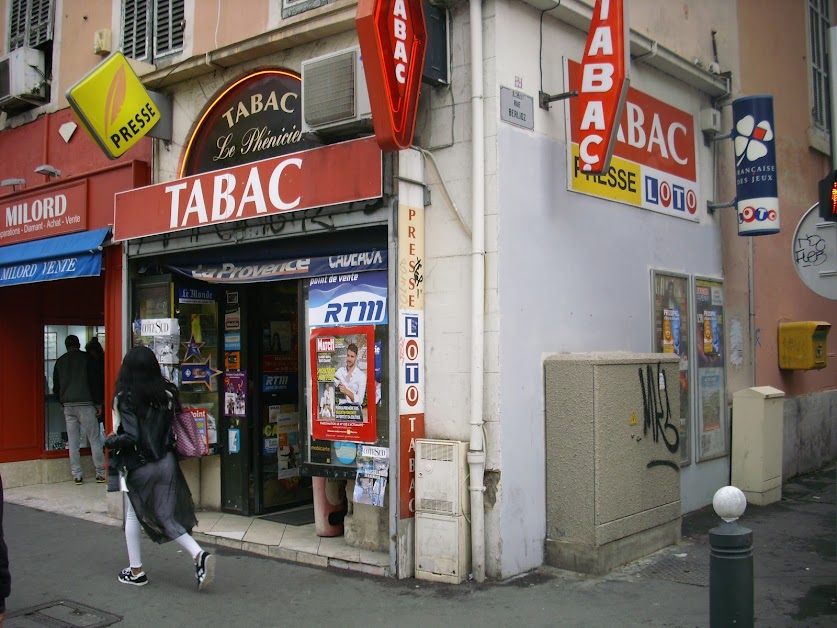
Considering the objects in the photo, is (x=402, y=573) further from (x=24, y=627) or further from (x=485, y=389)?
(x=24, y=627)

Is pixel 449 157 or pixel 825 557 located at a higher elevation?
pixel 449 157

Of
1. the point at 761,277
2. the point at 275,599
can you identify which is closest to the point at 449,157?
the point at 275,599

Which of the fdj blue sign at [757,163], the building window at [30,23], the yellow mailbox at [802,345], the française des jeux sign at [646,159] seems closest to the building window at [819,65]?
the yellow mailbox at [802,345]

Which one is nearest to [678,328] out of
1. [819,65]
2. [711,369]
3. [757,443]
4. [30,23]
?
[711,369]

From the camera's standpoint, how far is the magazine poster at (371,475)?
652cm

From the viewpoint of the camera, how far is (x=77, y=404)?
10484 mm

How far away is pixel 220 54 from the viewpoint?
308 inches

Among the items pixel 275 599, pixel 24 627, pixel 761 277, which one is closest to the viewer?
pixel 24 627

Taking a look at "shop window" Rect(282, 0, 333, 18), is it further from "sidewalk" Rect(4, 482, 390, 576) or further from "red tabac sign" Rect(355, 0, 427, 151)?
"sidewalk" Rect(4, 482, 390, 576)

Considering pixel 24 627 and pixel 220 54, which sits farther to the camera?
pixel 220 54

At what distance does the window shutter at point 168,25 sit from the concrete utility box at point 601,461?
5162 millimetres

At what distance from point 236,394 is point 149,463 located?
8.26 feet

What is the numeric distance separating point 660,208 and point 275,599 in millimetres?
5163

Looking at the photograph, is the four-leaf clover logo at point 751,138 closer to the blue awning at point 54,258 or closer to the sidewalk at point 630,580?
the sidewalk at point 630,580
